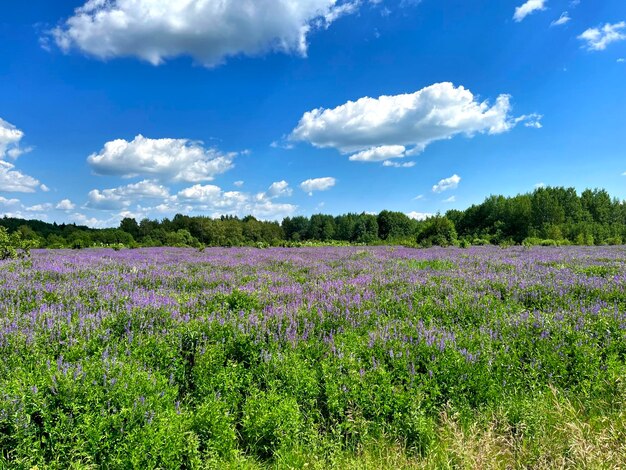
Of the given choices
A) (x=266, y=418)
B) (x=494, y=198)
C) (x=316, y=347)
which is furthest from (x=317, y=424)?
(x=494, y=198)

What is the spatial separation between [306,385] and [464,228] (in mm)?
103167

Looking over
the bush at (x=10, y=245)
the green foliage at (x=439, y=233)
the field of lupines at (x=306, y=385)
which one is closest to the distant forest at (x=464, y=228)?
the green foliage at (x=439, y=233)

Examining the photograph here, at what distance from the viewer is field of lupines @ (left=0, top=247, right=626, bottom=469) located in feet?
9.93

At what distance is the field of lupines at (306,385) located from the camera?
9.93 feet

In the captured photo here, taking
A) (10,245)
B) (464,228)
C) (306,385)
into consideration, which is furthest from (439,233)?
(464,228)

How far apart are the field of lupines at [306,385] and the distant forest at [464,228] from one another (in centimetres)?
2682

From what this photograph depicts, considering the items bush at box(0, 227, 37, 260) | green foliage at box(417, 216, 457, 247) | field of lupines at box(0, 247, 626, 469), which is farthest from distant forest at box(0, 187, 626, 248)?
field of lupines at box(0, 247, 626, 469)

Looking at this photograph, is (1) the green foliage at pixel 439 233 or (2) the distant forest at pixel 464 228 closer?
(1) the green foliage at pixel 439 233

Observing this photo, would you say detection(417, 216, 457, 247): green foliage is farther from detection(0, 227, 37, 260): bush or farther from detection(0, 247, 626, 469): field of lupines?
detection(0, 227, 37, 260): bush

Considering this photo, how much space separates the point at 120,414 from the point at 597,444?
166 inches

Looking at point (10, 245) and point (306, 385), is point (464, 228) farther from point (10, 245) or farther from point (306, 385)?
point (306, 385)

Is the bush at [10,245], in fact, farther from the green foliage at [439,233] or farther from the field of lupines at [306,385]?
the green foliage at [439,233]

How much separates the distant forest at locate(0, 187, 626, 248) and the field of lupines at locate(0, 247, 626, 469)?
26.8 m

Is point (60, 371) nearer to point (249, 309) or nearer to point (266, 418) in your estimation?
point (266, 418)
